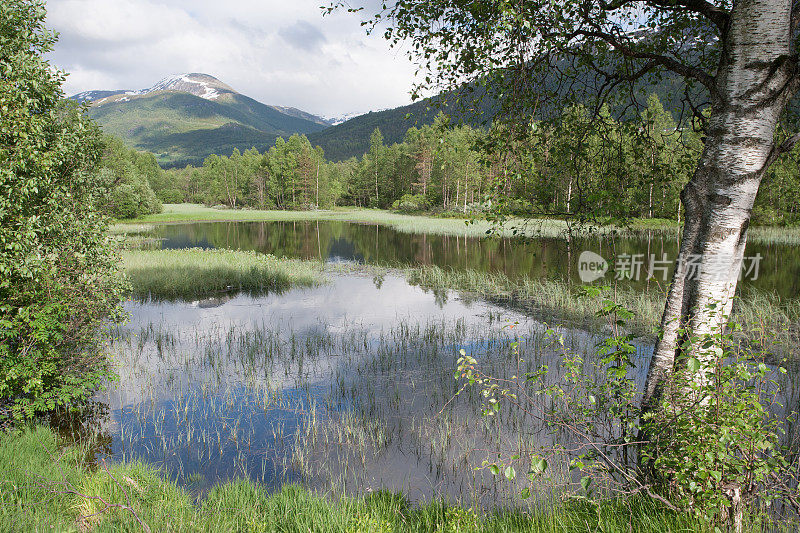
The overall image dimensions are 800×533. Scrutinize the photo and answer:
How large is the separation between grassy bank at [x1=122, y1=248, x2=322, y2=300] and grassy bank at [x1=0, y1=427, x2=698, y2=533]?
48.6 ft

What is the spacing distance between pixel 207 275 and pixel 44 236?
14478mm

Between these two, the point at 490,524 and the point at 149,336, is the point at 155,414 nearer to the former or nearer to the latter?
the point at 149,336

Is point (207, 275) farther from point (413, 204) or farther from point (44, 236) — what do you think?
point (413, 204)

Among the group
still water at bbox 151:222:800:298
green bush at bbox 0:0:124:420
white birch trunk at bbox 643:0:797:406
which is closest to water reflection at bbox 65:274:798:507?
green bush at bbox 0:0:124:420

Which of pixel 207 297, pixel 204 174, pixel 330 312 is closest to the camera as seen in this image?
pixel 330 312

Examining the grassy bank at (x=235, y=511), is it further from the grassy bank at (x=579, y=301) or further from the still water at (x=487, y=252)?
the still water at (x=487, y=252)

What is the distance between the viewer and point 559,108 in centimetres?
672

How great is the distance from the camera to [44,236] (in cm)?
756

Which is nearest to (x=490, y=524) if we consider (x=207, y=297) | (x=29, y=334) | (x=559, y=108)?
(x=559, y=108)

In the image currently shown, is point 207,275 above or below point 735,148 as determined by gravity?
below

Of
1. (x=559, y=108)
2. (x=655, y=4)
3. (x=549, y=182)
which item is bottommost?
(x=549, y=182)

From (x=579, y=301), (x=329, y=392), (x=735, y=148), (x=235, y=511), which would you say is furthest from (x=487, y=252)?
(x=235, y=511)

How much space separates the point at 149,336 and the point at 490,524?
1240 cm

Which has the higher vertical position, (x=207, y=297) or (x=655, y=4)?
(x=655, y=4)
